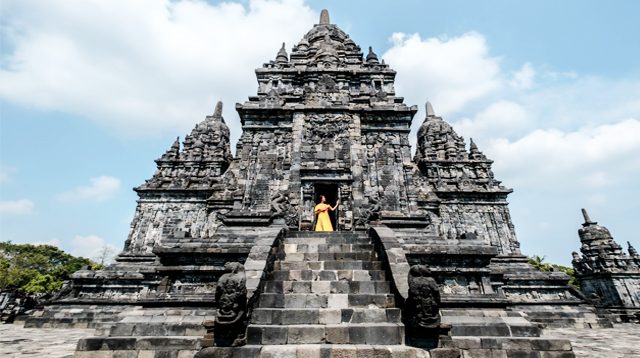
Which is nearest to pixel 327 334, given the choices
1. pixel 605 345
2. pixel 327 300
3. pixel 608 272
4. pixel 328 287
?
pixel 327 300

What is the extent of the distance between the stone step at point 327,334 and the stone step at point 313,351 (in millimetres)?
251

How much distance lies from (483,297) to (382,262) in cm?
231

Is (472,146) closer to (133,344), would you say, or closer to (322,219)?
(322,219)

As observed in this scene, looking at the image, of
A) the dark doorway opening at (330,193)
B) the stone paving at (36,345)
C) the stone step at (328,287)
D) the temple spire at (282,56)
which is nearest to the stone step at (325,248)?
the stone step at (328,287)

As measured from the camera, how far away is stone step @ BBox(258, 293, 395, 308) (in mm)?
6027

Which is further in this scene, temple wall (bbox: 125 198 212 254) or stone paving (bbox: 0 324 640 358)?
temple wall (bbox: 125 198 212 254)

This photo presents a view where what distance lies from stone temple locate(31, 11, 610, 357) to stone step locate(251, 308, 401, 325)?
0.02 metres

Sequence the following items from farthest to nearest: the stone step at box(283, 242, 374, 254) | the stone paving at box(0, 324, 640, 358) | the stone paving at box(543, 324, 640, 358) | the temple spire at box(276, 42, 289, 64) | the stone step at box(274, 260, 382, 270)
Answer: the temple spire at box(276, 42, 289, 64) < the stone step at box(283, 242, 374, 254) < the stone step at box(274, 260, 382, 270) < the stone paving at box(543, 324, 640, 358) < the stone paving at box(0, 324, 640, 358)

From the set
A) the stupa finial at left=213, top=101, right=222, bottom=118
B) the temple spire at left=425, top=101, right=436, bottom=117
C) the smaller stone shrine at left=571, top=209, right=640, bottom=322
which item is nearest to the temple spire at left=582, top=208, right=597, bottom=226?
the smaller stone shrine at left=571, top=209, right=640, bottom=322

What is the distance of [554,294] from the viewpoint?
513 inches

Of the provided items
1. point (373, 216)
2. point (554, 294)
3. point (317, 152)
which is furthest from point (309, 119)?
point (554, 294)

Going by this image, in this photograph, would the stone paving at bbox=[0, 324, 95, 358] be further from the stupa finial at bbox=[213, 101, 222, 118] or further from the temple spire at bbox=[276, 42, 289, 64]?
the stupa finial at bbox=[213, 101, 222, 118]

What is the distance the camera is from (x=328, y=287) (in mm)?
6516

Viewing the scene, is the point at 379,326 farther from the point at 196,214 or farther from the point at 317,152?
the point at 196,214
